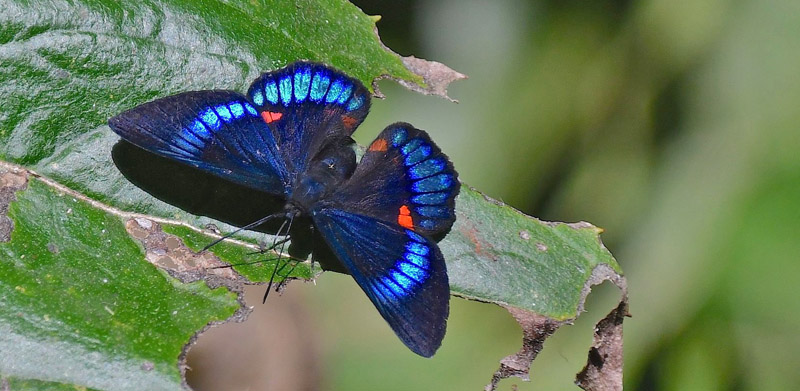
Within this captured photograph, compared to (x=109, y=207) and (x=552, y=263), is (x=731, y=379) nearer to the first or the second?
(x=552, y=263)

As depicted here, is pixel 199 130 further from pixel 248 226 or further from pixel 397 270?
pixel 397 270

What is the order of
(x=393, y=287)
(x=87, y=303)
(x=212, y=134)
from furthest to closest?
(x=212, y=134), (x=393, y=287), (x=87, y=303)

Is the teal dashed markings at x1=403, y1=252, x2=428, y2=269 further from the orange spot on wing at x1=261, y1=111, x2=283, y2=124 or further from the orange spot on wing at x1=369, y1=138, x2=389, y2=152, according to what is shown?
the orange spot on wing at x1=261, y1=111, x2=283, y2=124

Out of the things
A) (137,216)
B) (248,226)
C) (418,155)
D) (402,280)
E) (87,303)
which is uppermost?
(418,155)

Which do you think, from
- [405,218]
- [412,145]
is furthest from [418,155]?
[405,218]

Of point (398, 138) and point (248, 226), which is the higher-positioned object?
point (398, 138)

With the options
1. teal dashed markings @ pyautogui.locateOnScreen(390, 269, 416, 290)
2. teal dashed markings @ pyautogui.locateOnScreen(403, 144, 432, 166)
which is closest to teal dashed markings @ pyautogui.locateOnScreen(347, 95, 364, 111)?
teal dashed markings @ pyautogui.locateOnScreen(403, 144, 432, 166)

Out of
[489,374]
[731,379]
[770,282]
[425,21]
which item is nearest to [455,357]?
[489,374]
